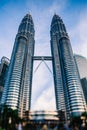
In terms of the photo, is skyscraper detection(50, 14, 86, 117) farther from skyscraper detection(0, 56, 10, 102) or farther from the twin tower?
skyscraper detection(0, 56, 10, 102)

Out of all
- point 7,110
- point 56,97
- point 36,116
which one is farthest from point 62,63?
point 7,110

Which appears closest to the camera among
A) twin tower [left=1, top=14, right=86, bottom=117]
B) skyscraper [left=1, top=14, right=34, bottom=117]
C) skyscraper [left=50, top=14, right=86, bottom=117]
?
skyscraper [left=50, top=14, right=86, bottom=117]

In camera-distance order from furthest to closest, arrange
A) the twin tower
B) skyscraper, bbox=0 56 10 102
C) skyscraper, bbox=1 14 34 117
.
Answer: skyscraper, bbox=0 56 10 102 < skyscraper, bbox=1 14 34 117 < the twin tower

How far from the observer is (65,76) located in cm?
11619

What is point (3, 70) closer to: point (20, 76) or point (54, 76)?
point (20, 76)

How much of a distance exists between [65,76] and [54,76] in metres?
17.9

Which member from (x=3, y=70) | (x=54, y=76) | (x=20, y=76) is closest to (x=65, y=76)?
(x=54, y=76)

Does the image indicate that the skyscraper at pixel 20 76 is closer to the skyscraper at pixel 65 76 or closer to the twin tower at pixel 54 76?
the twin tower at pixel 54 76

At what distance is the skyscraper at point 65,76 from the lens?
101m

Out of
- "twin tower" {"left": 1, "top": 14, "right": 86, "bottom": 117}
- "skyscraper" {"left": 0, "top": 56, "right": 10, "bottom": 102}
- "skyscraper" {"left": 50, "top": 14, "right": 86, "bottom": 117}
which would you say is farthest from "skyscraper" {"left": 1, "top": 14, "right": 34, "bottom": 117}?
"skyscraper" {"left": 50, "top": 14, "right": 86, "bottom": 117}

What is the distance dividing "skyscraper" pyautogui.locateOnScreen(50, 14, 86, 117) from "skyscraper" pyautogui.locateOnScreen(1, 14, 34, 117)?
23.0 metres

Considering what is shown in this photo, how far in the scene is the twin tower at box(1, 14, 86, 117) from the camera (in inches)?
4008

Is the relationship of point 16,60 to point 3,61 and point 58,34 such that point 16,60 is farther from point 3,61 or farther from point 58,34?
point 58,34

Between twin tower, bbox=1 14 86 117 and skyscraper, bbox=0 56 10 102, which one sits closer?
twin tower, bbox=1 14 86 117
